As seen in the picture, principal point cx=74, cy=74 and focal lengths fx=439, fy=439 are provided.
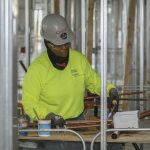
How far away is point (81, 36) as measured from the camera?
816cm

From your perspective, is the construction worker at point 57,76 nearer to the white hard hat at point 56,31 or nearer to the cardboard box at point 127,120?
the white hard hat at point 56,31

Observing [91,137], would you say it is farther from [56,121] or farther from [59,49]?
[59,49]

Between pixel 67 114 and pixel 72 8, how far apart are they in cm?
518

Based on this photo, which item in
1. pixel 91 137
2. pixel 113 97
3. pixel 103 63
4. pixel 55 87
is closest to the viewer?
pixel 103 63

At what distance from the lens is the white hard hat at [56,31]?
3.59 meters

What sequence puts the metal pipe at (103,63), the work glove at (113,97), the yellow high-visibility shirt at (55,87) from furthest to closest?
the work glove at (113,97) → the yellow high-visibility shirt at (55,87) → the metal pipe at (103,63)

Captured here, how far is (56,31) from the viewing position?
362 cm

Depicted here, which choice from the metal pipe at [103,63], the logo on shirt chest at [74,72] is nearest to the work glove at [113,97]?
the logo on shirt chest at [74,72]

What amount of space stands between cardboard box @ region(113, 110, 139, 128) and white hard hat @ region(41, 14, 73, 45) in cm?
78

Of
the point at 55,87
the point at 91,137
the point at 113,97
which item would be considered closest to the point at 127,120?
the point at 91,137

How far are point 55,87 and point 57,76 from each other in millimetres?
94

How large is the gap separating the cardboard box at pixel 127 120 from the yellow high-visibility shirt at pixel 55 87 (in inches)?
20.3

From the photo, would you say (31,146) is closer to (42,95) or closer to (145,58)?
(42,95)

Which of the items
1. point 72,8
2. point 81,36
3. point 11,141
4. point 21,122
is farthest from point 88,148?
point 72,8
